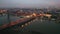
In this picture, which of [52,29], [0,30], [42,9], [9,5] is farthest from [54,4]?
[0,30]

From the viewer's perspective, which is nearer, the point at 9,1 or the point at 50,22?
the point at 50,22

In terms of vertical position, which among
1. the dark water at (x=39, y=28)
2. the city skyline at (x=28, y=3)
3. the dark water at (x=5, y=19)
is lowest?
the dark water at (x=39, y=28)

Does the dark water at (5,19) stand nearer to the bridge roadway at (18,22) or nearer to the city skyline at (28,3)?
the bridge roadway at (18,22)

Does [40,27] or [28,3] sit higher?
[28,3]

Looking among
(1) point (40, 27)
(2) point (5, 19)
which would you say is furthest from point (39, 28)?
(2) point (5, 19)

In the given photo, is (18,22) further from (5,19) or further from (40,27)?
(40,27)

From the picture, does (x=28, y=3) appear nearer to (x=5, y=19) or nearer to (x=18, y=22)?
(x=18, y=22)

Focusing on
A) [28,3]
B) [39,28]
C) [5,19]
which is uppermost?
[28,3]

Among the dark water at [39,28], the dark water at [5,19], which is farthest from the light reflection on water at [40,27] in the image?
the dark water at [5,19]

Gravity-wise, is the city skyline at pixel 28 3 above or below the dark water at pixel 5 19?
above

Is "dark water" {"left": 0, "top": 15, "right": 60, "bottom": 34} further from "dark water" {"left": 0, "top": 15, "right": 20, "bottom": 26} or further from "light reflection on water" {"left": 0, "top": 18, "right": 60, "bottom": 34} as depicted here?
"dark water" {"left": 0, "top": 15, "right": 20, "bottom": 26}

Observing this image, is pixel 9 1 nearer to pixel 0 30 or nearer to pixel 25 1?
pixel 25 1
